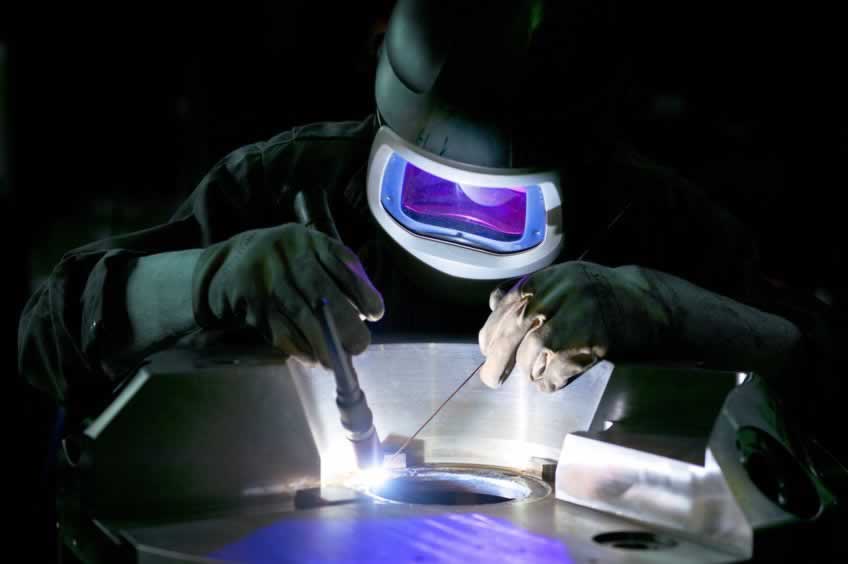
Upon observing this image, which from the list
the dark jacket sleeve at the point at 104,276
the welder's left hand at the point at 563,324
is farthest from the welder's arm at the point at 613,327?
the dark jacket sleeve at the point at 104,276

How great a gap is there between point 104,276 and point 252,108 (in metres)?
0.91

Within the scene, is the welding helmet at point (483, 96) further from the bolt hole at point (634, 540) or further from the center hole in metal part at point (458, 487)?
the bolt hole at point (634, 540)

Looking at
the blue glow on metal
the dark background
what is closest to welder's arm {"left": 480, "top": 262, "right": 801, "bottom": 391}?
the blue glow on metal

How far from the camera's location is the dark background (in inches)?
79.4

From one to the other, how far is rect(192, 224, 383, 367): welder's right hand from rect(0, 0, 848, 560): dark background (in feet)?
3.10

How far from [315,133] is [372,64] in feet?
0.52

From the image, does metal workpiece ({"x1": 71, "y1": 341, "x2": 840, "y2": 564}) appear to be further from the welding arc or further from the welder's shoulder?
the welder's shoulder

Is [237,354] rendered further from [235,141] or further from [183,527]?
[235,141]

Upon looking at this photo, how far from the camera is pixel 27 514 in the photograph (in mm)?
2078

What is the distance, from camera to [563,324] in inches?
43.3

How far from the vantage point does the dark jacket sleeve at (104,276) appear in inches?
49.2

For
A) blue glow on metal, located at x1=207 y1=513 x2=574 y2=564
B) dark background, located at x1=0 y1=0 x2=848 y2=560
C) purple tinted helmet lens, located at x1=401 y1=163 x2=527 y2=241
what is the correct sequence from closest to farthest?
1. blue glow on metal, located at x1=207 y1=513 x2=574 y2=564
2. purple tinted helmet lens, located at x1=401 y1=163 x2=527 y2=241
3. dark background, located at x1=0 y1=0 x2=848 y2=560

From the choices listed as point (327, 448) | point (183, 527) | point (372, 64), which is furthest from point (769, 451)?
point (372, 64)

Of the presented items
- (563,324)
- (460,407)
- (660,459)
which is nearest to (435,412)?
(460,407)
